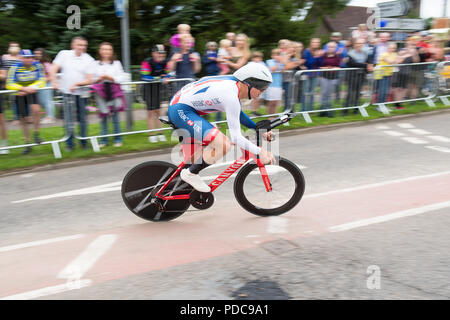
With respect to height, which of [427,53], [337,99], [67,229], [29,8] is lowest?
[67,229]

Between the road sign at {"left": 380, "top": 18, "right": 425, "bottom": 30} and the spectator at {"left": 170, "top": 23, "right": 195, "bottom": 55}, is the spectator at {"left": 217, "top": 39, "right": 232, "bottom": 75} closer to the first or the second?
the spectator at {"left": 170, "top": 23, "right": 195, "bottom": 55}

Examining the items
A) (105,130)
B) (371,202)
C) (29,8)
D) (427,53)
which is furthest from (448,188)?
(29,8)

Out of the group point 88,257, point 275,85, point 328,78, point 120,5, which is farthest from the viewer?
point 328,78

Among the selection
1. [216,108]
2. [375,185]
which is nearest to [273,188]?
[216,108]

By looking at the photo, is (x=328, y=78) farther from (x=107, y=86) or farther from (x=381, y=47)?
(x=107, y=86)

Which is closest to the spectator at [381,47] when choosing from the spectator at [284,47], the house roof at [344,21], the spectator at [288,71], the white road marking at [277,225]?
the spectator at [288,71]

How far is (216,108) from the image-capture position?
16.7 feet

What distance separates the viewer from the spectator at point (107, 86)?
29.9ft

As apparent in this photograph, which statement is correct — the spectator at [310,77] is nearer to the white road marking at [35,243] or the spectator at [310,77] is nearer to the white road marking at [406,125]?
the white road marking at [406,125]

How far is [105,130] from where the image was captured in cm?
943

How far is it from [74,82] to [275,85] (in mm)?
4316

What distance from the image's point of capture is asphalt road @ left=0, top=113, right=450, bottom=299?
3.98 metres
